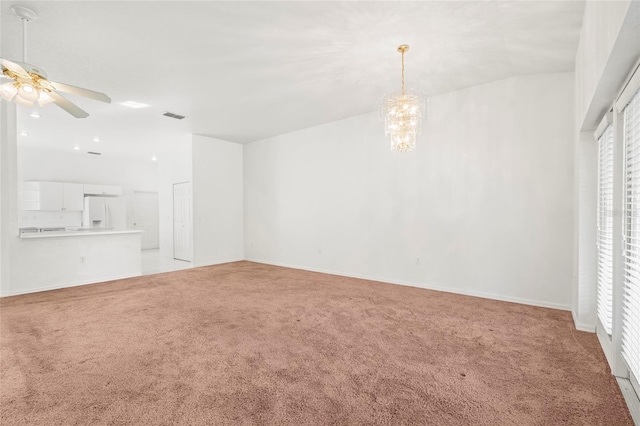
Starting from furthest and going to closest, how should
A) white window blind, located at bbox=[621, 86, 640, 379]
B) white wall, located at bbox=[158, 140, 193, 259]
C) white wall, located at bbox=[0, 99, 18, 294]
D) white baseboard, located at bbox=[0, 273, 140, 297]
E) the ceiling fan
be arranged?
white wall, located at bbox=[158, 140, 193, 259] → white baseboard, located at bbox=[0, 273, 140, 297] → white wall, located at bbox=[0, 99, 18, 294] → the ceiling fan → white window blind, located at bbox=[621, 86, 640, 379]

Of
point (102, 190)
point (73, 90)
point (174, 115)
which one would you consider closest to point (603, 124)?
point (73, 90)

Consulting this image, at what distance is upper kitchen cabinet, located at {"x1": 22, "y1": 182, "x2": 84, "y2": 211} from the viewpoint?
7.87 metres

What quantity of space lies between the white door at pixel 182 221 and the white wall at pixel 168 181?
15cm

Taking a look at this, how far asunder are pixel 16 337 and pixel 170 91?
357cm

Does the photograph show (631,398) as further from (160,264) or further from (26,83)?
(160,264)

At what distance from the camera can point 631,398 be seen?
197 centimetres

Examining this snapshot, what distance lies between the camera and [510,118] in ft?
13.7

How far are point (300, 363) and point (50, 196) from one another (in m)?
9.20

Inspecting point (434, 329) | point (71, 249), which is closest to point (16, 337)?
point (71, 249)

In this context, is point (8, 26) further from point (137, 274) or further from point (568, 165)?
point (568, 165)

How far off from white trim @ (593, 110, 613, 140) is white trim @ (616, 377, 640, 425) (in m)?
2.12

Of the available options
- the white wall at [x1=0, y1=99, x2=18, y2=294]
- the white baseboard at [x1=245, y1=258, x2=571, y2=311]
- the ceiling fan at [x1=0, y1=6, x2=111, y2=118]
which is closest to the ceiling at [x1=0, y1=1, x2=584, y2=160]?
the ceiling fan at [x1=0, y1=6, x2=111, y2=118]

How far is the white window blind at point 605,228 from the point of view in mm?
2636

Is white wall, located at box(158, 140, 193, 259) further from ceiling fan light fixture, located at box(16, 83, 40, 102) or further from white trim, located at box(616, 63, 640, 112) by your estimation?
white trim, located at box(616, 63, 640, 112)
